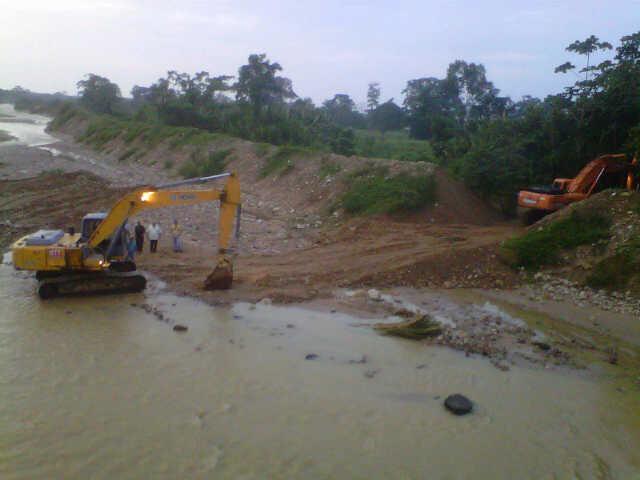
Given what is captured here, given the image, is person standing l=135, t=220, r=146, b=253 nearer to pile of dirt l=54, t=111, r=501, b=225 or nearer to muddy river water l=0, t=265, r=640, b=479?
muddy river water l=0, t=265, r=640, b=479

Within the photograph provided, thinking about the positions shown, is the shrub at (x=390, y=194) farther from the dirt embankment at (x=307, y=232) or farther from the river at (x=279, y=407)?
the river at (x=279, y=407)

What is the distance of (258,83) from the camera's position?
42125 millimetres

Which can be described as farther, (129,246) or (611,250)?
(611,250)

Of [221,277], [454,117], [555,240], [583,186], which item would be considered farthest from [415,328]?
[454,117]

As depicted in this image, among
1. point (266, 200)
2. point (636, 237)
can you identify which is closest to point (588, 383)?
point (636, 237)

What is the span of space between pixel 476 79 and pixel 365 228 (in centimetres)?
3003

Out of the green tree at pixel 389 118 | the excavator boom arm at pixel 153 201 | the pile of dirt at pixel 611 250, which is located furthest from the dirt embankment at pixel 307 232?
the green tree at pixel 389 118

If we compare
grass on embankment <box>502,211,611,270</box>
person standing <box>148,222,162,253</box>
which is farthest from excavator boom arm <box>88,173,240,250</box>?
grass on embankment <box>502,211,611,270</box>

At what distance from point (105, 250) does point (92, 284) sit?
786mm

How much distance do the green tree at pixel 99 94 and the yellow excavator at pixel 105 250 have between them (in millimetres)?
61532

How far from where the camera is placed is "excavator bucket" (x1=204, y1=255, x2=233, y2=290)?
12.4 metres

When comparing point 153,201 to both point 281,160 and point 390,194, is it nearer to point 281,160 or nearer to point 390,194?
point 390,194

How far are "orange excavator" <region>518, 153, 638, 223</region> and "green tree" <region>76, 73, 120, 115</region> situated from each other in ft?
202

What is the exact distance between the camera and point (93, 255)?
12.0 m
